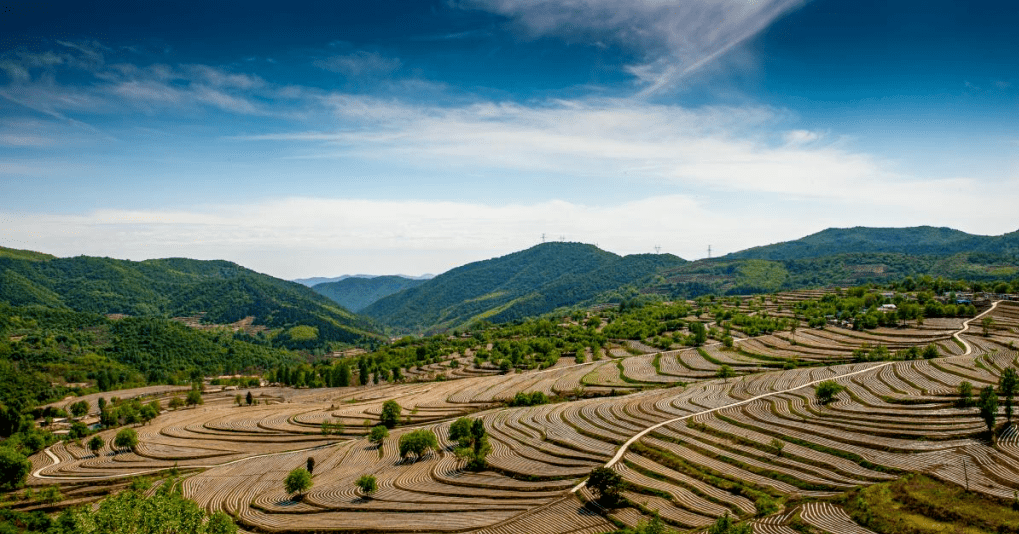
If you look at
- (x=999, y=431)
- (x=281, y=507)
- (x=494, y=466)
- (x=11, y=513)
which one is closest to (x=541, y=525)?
(x=494, y=466)

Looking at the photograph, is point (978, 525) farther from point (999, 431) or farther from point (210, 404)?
point (210, 404)

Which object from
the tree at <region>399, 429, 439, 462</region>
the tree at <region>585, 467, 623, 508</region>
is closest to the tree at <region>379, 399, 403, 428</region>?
the tree at <region>399, 429, 439, 462</region>

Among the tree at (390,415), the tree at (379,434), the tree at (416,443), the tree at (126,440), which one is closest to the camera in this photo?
the tree at (416,443)

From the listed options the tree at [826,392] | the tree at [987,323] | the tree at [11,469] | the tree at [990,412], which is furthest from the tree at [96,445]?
the tree at [987,323]

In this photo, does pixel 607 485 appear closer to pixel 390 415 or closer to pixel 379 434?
pixel 379 434

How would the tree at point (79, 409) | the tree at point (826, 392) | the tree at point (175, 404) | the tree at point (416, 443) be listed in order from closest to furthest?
the tree at point (416, 443) < the tree at point (826, 392) < the tree at point (79, 409) < the tree at point (175, 404)

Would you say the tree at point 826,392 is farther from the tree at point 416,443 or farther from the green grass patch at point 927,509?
the tree at point 416,443

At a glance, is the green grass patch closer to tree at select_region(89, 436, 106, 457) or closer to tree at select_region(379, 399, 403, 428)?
tree at select_region(379, 399, 403, 428)
